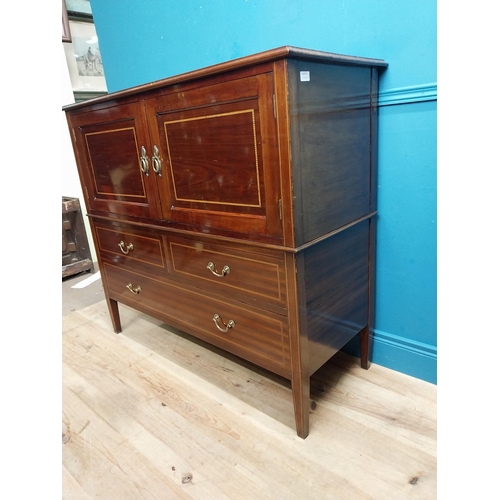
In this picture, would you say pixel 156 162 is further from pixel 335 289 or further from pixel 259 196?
pixel 335 289

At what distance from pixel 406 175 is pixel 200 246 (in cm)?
79

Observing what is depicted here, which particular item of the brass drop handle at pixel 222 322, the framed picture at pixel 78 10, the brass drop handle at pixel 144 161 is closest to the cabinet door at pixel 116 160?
the brass drop handle at pixel 144 161

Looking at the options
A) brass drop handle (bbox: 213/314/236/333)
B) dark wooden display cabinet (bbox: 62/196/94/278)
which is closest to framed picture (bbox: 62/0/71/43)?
dark wooden display cabinet (bbox: 62/196/94/278)

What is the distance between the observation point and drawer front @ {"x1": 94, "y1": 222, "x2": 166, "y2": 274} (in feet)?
5.19

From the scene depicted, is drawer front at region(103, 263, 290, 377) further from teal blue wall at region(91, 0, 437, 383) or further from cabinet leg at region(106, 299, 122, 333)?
teal blue wall at region(91, 0, 437, 383)

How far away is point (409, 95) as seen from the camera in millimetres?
1267

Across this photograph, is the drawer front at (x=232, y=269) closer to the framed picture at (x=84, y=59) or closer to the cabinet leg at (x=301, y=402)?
the cabinet leg at (x=301, y=402)

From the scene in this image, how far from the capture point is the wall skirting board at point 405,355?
147 centimetres

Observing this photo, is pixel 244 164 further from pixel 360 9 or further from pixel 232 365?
A: pixel 232 365
